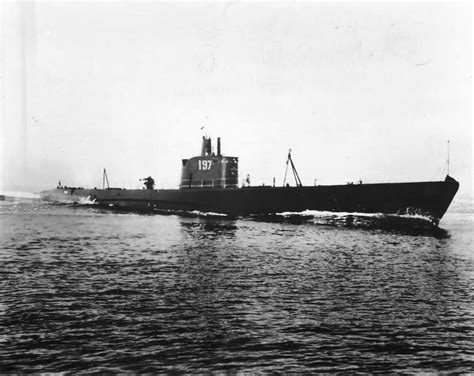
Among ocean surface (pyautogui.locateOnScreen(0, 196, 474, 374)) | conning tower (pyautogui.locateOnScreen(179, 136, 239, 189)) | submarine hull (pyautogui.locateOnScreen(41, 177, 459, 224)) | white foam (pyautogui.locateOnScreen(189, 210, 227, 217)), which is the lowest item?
ocean surface (pyautogui.locateOnScreen(0, 196, 474, 374))

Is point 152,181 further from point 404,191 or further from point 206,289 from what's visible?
point 206,289

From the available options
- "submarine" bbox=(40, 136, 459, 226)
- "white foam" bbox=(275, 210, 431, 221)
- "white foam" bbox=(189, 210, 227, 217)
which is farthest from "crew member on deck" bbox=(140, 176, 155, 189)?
"white foam" bbox=(275, 210, 431, 221)

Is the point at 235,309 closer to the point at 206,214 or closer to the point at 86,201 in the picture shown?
the point at 206,214

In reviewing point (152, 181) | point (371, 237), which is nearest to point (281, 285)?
point (371, 237)

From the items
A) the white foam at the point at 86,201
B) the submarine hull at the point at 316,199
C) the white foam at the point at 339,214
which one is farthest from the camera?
the white foam at the point at 86,201

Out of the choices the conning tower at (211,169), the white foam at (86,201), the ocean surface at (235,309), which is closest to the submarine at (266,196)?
the conning tower at (211,169)

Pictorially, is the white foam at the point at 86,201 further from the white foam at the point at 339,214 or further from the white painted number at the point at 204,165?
the white foam at the point at 339,214

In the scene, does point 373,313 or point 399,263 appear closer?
point 373,313

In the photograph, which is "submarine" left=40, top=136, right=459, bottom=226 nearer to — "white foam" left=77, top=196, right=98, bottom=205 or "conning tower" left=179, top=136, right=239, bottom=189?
"conning tower" left=179, top=136, right=239, bottom=189
